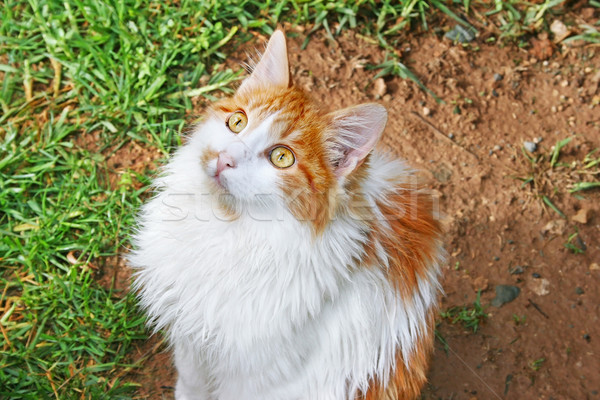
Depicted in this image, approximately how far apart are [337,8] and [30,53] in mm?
2122

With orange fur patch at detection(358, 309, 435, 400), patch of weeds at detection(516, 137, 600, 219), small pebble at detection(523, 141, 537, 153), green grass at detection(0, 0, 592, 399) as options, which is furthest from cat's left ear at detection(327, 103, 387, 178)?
small pebble at detection(523, 141, 537, 153)

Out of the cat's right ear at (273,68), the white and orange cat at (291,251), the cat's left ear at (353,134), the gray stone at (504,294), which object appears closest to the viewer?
the cat's left ear at (353,134)

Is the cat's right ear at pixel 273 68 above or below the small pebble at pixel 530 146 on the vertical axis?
above

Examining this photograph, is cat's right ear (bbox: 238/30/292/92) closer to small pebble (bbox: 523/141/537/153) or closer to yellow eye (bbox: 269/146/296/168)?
yellow eye (bbox: 269/146/296/168)

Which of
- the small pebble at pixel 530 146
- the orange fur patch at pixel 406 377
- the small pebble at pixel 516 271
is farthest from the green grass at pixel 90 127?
the small pebble at pixel 516 271

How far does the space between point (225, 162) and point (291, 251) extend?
43cm

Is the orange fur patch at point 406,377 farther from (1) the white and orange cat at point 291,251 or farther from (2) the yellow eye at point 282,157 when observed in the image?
(2) the yellow eye at point 282,157

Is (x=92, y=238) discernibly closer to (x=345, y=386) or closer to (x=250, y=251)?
(x=250, y=251)

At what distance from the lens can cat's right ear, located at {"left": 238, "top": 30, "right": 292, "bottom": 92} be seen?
2111 mm

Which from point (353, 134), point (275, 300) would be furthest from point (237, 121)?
point (275, 300)

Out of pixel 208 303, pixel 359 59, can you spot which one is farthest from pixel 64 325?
pixel 359 59

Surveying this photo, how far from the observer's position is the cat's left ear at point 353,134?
6.18ft

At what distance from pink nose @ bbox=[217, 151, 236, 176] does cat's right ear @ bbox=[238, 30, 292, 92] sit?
1.49 feet

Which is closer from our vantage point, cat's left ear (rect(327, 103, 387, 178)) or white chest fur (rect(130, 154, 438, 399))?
cat's left ear (rect(327, 103, 387, 178))
